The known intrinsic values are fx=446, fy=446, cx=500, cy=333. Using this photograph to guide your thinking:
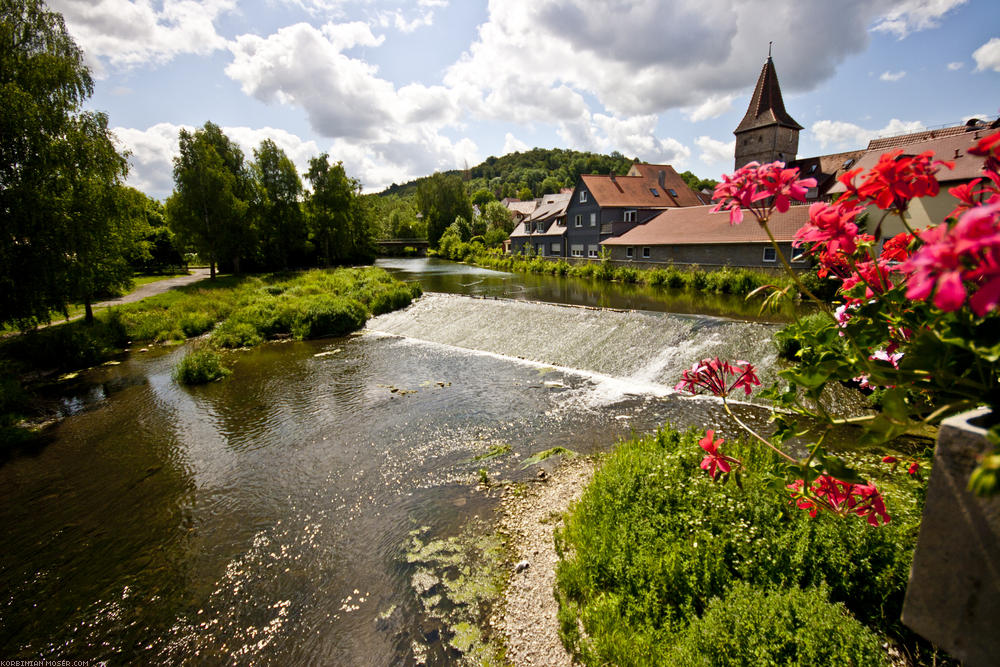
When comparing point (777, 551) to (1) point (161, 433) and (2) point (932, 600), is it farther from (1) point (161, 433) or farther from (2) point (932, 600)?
(1) point (161, 433)

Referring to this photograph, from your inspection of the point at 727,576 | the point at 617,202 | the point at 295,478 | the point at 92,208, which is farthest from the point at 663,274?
the point at 92,208

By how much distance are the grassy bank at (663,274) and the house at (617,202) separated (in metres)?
5.82

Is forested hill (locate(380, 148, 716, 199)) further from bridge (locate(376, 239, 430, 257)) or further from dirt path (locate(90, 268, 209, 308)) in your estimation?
dirt path (locate(90, 268, 209, 308))

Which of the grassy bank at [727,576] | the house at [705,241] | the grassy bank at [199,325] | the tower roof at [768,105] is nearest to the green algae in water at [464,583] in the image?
the grassy bank at [727,576]

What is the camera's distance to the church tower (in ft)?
145

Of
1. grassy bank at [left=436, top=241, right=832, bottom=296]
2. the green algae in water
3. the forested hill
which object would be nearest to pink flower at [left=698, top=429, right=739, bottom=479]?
the green algae in water

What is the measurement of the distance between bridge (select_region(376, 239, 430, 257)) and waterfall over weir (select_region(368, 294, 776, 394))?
53422mm

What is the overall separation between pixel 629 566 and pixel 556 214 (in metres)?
49.0

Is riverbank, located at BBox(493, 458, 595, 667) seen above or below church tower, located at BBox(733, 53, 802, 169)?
below

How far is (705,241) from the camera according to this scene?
94.1 ft

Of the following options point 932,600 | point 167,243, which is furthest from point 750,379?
point 167,243

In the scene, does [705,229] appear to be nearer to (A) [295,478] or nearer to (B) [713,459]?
(A) [295,478]

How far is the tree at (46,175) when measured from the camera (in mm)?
13500

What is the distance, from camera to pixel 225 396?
528 inches
